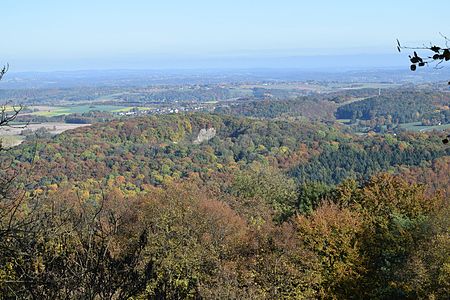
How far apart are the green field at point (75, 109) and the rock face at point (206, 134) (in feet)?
188

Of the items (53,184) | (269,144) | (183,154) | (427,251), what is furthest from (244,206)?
(269,144)

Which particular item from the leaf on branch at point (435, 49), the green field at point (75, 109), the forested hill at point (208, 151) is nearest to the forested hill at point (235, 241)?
the leaf on branch at point (435, 49)

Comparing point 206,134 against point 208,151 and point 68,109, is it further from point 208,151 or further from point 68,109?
point 68,109

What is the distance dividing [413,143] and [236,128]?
107 ft

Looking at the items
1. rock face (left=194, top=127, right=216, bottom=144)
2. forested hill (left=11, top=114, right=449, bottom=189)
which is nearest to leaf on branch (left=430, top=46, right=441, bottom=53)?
forested hill (left=11, top=114, right=449, bottom=189)

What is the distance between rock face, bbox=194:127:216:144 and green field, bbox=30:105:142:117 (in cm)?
5729

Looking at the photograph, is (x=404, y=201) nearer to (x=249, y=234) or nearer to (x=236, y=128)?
(x=249, y=234)

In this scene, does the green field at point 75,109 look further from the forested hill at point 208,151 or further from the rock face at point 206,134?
the rock face at point 206,134

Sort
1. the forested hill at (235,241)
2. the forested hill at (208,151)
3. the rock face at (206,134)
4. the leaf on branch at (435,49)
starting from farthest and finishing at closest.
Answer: the rock face at (206,134) < the forested hill at (208,151) < the forested hill at (235,241) < the leaf on branch at (435,49)

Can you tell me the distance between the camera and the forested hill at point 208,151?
59438mm

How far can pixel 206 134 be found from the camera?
3494 inches

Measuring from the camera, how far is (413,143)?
2542 inches

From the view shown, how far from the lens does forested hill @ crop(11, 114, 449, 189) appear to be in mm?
59438

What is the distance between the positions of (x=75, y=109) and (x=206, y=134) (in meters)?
71.7
